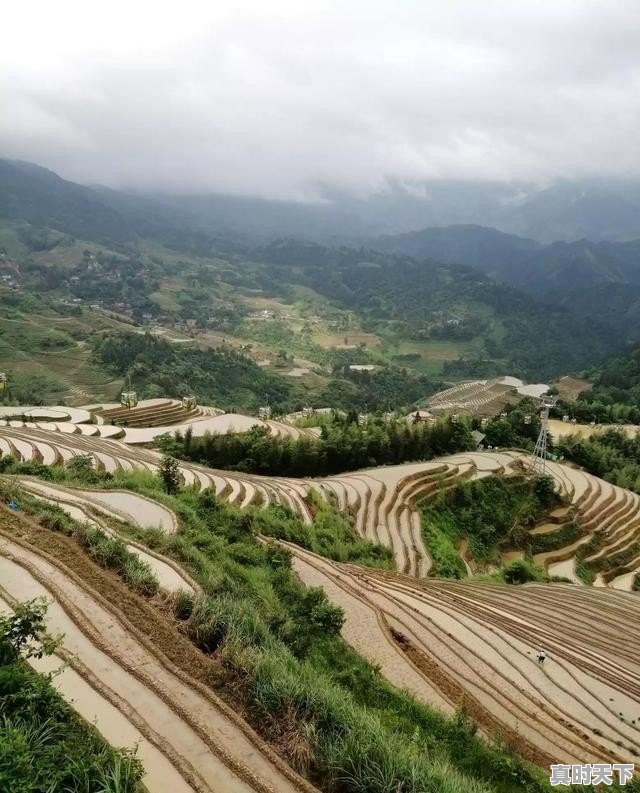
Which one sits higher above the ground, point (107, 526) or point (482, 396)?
point (107, 526)

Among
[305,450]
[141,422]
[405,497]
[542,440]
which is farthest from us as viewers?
[141,422]

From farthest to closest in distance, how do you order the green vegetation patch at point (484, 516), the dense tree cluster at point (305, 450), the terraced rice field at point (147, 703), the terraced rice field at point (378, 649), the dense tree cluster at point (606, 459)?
the dense tree cluster at point (606, 459)
the dense tree cluster at point (305, 450)
the green vegetation patch at point (484, 516)
the terraced rice field at point (378, 649)
the terraced rice field at point (147, 703)

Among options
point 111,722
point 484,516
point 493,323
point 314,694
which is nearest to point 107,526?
point 111,722

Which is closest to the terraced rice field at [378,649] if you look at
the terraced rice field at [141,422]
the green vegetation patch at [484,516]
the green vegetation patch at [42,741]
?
the green vegetation patch at [42,741]

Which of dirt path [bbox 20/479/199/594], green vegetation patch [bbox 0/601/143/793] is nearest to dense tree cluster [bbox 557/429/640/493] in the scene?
dirt path [bbox 20/479/199/594]

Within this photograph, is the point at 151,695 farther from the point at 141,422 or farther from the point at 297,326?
the point at 297,326

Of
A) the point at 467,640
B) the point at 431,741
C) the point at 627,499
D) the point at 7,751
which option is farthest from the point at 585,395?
the point at 7,751

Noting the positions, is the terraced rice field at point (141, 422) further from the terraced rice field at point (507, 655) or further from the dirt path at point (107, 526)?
the dirt path at point (107, 526)
